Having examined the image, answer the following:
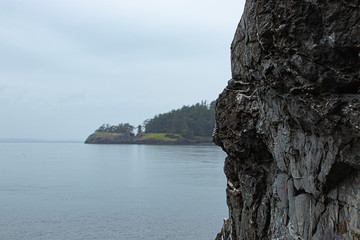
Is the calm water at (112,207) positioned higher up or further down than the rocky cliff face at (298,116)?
further down

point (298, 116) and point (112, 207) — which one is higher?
point (298, 116)

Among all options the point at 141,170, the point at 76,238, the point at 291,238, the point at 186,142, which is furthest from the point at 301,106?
the point at 186,142

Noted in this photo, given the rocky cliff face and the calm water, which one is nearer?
the rocky cliff face

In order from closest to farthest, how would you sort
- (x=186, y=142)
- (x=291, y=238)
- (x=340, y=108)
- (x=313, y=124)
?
(x=340, y=108)
(x=313, y=124)
(x=291, y=238)
(x=186, y=142)

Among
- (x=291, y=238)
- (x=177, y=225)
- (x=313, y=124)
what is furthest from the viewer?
(x=177, y=225)

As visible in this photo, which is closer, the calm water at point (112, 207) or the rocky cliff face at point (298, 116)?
the rocky cliff face at point (298, 116)

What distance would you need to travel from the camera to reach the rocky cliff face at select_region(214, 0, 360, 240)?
10906 mm

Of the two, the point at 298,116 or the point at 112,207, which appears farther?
the point at 112,207

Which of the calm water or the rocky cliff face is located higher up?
the rocky cliff face

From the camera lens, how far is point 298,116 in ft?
40.8

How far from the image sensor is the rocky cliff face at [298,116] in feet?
35.8

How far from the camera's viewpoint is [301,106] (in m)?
12.2

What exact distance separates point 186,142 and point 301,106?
617 feet

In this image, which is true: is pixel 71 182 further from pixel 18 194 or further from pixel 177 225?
pixel 177 225
